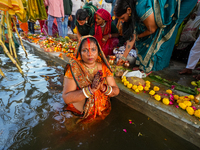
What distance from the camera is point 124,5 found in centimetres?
252

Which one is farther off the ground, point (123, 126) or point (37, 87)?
point (37, 87)

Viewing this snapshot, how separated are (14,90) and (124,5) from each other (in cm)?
352

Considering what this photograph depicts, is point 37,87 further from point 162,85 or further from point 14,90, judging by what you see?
point 162,85

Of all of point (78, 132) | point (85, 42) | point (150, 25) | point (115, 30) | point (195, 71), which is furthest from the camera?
point (115, 30)

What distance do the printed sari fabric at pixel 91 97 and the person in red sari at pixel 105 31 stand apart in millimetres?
2512

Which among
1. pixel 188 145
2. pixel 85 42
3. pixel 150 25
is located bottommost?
pixel 188 145

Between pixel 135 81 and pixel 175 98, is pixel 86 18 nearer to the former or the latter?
pixel 135 81

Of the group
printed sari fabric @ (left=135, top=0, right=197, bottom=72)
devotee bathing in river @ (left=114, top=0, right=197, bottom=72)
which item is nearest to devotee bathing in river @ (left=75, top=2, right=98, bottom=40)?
devotee bathing in river @ (left=114, top=0, right=197, bottom=72)

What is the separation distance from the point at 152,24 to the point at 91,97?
242 cm

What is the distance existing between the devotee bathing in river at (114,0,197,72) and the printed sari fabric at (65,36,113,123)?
1.46m

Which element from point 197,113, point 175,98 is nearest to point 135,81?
point 175,98

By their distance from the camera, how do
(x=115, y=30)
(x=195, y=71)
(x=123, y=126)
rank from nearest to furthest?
(x=123, y=126) < (x=195, y=71) < (x=115, y=30)

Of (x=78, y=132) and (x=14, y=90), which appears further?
(x=14, y=90)

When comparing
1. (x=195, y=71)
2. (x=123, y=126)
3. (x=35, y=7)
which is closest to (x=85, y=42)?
(x=123, y=126)
